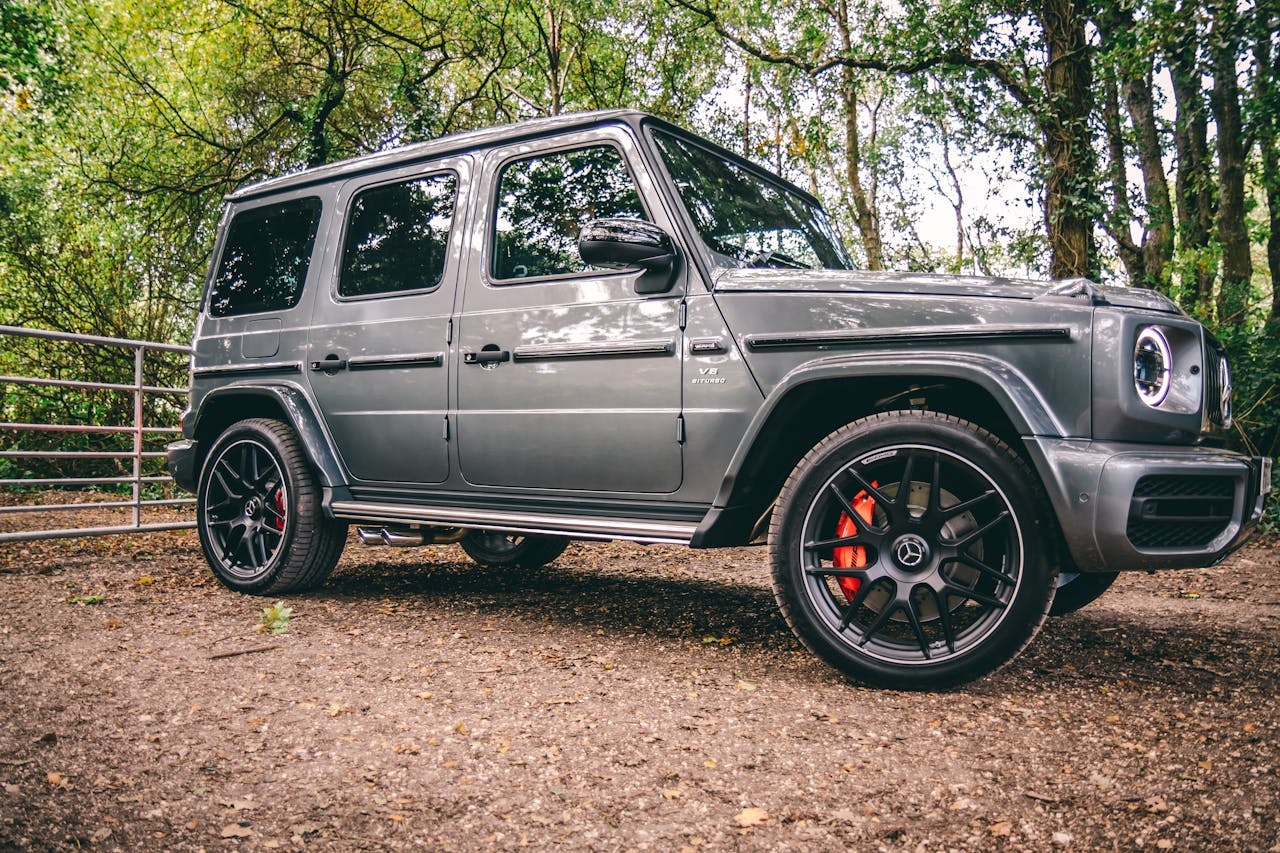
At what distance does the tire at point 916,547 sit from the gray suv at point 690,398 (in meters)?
0.01

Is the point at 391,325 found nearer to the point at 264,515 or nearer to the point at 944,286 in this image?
the point at 264,515

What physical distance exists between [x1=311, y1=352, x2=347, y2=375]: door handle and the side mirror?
1727mm

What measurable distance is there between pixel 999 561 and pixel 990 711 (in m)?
0.57

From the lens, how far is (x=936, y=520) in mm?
2965

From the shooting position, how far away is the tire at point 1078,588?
11.0 ft

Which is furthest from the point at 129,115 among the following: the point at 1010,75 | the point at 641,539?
the point at 641,539

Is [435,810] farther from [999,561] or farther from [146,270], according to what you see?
[146,270]

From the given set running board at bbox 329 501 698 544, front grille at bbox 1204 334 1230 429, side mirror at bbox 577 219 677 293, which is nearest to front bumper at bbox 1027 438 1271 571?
front grille at bbox 1204 334 1230 429

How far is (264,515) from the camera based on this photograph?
15.9 ft

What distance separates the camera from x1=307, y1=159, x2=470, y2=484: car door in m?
4.20

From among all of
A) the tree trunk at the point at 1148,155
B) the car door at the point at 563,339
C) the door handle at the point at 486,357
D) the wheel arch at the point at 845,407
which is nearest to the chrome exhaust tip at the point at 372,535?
the car door at the point at 563,339

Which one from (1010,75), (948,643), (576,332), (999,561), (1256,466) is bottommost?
(948,643)

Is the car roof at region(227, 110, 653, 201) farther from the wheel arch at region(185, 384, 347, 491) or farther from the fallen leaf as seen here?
the fallen leaf

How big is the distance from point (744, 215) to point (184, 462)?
347 centimetres
